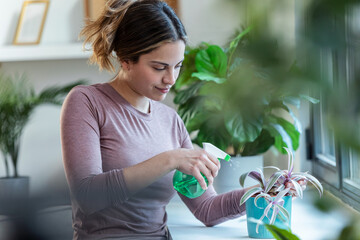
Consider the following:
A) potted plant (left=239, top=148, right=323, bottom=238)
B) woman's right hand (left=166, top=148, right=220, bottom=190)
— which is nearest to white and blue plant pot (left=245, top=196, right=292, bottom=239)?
potted plant (left=239, top=148, right=323, bottom=238)

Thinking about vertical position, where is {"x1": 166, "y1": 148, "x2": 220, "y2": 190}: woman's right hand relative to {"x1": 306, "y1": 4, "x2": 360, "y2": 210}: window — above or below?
below

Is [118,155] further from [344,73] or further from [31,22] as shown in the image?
[31,22]

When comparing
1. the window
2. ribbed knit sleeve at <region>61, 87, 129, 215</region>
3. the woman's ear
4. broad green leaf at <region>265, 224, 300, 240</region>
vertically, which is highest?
the window

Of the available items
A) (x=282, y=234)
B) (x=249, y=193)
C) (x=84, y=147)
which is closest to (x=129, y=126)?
(x=84, y=147)

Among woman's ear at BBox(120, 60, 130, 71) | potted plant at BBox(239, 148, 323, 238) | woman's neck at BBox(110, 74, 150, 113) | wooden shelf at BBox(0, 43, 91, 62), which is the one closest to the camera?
potted plant at BBox(239, 148, 323, 238)

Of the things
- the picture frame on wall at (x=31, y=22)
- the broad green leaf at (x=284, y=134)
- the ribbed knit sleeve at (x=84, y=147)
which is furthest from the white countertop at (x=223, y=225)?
the picture frame on wall at (x=31, y=22)

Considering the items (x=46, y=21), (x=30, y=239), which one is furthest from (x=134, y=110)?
(x=46, y=21)

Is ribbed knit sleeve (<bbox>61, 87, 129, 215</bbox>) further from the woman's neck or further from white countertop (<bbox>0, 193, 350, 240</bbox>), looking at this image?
white countertop (<bbox>0, 193, 350, 240</bbox>)

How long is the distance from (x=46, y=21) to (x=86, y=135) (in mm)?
1873

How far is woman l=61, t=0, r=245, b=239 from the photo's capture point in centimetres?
121

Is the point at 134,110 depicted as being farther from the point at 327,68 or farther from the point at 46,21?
the point at 46,21

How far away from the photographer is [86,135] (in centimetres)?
124

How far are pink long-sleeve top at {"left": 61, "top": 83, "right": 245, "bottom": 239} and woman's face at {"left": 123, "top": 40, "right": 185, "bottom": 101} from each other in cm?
11

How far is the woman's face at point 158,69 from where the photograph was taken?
50.6 inches
